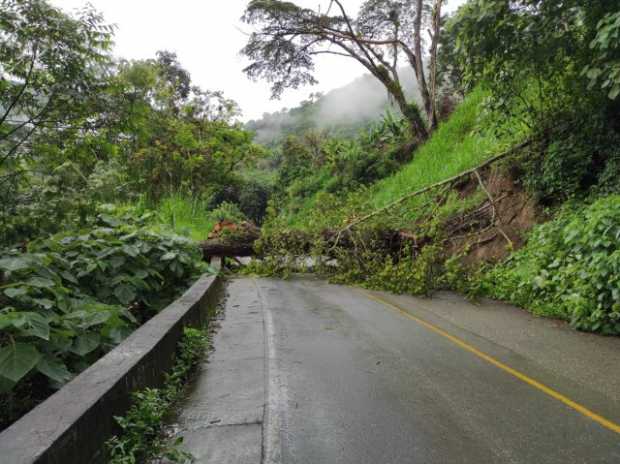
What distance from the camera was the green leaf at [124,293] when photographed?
5559 mm

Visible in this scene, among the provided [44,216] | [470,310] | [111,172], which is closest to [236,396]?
[44,216]

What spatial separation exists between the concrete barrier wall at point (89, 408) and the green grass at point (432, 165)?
28.0 feet

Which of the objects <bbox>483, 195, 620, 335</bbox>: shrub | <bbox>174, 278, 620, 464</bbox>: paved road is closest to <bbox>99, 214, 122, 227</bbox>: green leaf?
<bbox>174, 278, 620, 464</bbox>: paved road

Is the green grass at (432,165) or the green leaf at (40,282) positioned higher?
the green grass at (432,165)

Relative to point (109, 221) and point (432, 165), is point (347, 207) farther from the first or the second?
point (109, 221)

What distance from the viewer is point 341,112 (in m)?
56.2

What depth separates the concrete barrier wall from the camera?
6.73 ft

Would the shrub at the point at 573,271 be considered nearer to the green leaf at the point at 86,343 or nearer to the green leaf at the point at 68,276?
the green leaf at the point at 86,343

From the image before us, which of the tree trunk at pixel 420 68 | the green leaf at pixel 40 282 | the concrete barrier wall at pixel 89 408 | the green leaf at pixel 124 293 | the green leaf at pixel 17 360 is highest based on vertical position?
the tree trunk at pixel 420 68

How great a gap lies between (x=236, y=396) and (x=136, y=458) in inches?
44.8

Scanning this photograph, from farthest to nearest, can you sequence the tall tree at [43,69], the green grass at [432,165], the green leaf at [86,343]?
the green grass at [432,165], the tall tree at [43,69], the green leaf at [86,343]

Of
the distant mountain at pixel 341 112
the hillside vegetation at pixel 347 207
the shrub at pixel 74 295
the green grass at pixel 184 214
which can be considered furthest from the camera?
the distant mountain at pixel 341 112

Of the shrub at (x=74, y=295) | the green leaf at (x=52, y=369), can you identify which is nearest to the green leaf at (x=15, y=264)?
the shrub at (x=74, y=295)

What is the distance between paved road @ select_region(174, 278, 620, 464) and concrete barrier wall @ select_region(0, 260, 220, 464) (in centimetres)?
49
